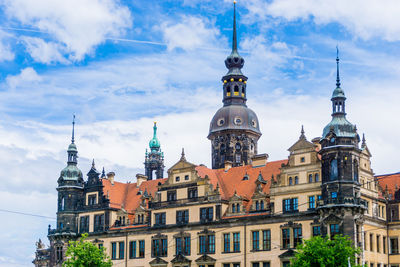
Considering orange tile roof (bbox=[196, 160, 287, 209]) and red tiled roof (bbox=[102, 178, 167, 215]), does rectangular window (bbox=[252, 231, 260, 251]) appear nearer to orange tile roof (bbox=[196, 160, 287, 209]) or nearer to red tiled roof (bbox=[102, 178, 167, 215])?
orange tile roof (bbox=[196, 160, 287, 209])

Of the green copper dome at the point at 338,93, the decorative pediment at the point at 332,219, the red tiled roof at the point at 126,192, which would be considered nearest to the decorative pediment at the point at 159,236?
the red tiled roof at the point at 126,192

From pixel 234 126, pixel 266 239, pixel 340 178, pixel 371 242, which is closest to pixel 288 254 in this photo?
pixel 266 239

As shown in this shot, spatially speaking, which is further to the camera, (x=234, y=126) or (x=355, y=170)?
(x=234, y=126)

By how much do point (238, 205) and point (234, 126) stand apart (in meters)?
21.2

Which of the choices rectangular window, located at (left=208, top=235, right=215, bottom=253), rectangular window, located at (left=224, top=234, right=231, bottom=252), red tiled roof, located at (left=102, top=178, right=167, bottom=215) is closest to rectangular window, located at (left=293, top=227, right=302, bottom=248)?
rectangular window, located at (left=224, top=234, right=231, bottom=252)

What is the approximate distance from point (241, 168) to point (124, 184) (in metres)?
18.3

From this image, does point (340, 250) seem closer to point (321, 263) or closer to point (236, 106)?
point (321, 263)

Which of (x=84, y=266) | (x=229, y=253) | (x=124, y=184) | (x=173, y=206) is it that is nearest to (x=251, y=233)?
(x=229, y=253)

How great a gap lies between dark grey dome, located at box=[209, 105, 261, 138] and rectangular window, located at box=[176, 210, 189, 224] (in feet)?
61.4

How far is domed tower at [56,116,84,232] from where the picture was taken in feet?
306

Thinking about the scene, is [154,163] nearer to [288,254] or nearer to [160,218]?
[160,218]

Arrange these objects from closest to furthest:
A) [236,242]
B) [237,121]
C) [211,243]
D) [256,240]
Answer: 1. [256,240]
2. [236,242]
3. [211,243]
4. [237,121]

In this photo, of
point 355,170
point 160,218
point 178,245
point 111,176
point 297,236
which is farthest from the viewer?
point 111,176

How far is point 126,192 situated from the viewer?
95.4 m
